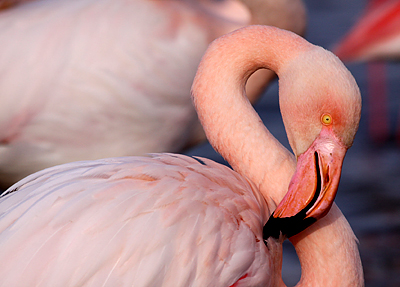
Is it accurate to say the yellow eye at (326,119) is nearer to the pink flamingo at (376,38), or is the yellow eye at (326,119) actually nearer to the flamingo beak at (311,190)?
the flamingo beak at (311,190)

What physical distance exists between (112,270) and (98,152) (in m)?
1.67

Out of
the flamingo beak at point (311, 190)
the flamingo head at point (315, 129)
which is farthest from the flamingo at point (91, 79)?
the flamingo beak at point (311, 190)

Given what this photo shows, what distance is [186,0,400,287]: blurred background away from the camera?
3.73m

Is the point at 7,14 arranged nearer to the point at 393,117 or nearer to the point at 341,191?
the point at 341,191

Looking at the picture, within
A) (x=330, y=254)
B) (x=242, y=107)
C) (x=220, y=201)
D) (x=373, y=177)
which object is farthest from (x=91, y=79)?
(x=373, y=177)

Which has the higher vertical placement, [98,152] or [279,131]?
[98,152]

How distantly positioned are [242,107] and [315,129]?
0.32m

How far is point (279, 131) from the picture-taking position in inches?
236

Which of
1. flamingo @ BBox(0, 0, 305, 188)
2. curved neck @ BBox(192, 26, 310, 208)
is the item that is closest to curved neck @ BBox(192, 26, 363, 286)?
curved neck @ BBox(192, 26, 310, 208)

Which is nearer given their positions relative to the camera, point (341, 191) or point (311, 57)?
point (311, 57)

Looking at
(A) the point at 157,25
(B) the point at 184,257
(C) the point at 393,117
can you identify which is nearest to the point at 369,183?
(C) the point at 393,117

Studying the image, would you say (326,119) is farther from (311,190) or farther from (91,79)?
(91,79)

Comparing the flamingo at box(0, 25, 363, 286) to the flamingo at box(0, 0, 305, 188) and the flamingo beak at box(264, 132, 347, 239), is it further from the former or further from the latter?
the flamingo at box(0, 0, 305, 188)

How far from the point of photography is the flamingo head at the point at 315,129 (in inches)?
75.4
